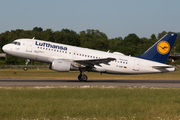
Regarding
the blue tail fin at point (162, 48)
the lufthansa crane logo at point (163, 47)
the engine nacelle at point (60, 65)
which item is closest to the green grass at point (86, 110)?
the engine nacelle at point (60, 65)

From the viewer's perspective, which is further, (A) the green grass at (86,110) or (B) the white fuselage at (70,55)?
(B) the white fuselage at (70,55)

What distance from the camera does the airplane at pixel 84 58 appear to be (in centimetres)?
3036

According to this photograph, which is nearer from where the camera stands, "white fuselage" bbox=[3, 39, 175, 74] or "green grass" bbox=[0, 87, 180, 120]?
"green grass" bbox=[0, 87, 180, 120]

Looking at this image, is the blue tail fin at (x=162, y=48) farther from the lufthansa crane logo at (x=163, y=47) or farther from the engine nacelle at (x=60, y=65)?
the engine nacelle at (x=60, y=65)

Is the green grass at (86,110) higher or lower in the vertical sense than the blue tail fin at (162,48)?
lower

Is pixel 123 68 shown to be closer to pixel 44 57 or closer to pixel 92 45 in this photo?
pixel 44 57

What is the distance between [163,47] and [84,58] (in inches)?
417

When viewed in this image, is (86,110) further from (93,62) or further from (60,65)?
(93,62)

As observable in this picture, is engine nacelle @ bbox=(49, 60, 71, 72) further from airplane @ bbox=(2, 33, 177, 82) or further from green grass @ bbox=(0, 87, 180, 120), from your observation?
green grass @ bbox=(0, 87, 180, 120)

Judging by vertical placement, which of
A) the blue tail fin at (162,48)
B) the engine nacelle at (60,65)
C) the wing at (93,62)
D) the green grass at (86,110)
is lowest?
the green grass at (86,110)

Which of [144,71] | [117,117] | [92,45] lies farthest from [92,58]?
[92,45]

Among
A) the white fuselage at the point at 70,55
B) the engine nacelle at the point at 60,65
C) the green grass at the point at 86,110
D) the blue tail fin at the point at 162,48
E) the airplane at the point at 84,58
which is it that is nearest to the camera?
the green grass at the point at 86,110

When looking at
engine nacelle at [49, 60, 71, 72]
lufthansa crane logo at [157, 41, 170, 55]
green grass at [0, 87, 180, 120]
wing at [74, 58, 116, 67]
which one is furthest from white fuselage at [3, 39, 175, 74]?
green grass at [0, 87, 180, 120]

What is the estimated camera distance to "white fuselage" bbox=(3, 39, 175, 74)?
1205 inches
